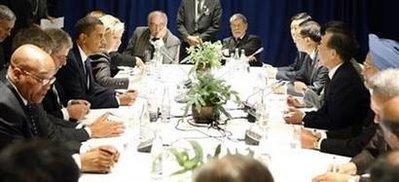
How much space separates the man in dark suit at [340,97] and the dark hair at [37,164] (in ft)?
7.03

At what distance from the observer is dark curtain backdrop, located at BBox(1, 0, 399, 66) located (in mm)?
7773

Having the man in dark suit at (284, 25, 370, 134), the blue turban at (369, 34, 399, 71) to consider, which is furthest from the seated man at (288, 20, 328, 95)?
the blue turban at (369, 34, 399, 71)

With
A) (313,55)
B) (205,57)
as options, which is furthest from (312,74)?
(205,57)

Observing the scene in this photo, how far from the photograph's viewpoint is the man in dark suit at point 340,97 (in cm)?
329

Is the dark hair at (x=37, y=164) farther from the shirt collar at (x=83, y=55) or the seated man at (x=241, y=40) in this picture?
the seated man at (x=241, y=40)

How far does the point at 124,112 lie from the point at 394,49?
160 centimetres

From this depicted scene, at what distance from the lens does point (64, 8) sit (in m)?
7.88

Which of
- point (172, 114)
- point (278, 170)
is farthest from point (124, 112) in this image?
point (278, 170)

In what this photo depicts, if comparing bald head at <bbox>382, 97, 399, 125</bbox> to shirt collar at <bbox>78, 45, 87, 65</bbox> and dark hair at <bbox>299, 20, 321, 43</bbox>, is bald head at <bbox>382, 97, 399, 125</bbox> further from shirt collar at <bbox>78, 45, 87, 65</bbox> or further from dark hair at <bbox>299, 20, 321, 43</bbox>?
dark hair at <bbox>299, 20, 321, 43</bbox>

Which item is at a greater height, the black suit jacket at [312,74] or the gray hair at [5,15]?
the gray hair at [5,15]

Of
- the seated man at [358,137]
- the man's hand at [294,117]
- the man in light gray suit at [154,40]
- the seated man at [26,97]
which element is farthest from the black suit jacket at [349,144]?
the man in light gray suit at [154,40]

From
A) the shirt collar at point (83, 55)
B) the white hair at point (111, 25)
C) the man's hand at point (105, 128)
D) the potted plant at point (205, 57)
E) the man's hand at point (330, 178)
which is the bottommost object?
the man's hand at point (105, 128)

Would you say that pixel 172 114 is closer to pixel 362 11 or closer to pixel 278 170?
pixel 278 170

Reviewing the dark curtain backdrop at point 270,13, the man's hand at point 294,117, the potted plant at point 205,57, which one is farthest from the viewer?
the dark curtain backdrop at point 270,13
